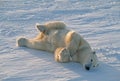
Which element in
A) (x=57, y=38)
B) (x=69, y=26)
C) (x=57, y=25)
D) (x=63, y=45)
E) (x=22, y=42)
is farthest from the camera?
(x=69, y=26)

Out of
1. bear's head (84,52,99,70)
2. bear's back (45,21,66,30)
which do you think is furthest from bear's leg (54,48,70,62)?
bear's back (45,21,66,30)

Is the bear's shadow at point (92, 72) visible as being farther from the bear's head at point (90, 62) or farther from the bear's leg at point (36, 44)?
the bear's leg at point (36, 44)

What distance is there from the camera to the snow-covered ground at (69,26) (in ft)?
15.4

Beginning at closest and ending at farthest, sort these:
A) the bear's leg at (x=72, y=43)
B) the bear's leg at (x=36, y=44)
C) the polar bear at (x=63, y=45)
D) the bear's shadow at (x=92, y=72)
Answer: the bear's shadow at (x=92, y=72) < the polar bear at (x=63, y=45) < the bear's leg at (x=72, y=43) < the bear's leg at (x=36, y=44)

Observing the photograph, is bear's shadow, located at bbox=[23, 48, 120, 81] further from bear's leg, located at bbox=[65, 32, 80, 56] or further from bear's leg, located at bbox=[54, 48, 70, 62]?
bear's leg, located at bbox=[65, 32, 80, 56]

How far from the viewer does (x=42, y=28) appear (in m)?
5.80

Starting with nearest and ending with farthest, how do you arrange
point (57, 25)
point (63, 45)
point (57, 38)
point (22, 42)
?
point (63, 45) → point (57, 38) → point (57, 25) → point (22, 42)

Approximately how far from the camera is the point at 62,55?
4.96m

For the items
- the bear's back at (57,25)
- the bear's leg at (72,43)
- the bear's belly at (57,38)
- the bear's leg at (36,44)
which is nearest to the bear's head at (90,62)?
the bear's leg at (72,43)

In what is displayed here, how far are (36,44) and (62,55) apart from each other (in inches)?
38.5

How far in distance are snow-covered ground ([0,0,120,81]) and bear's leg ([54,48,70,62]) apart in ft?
0.26

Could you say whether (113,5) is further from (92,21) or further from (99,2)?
(92,21)

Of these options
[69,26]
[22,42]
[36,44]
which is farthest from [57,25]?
[69,26]

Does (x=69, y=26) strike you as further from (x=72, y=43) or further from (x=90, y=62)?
(x=90, y=62)
